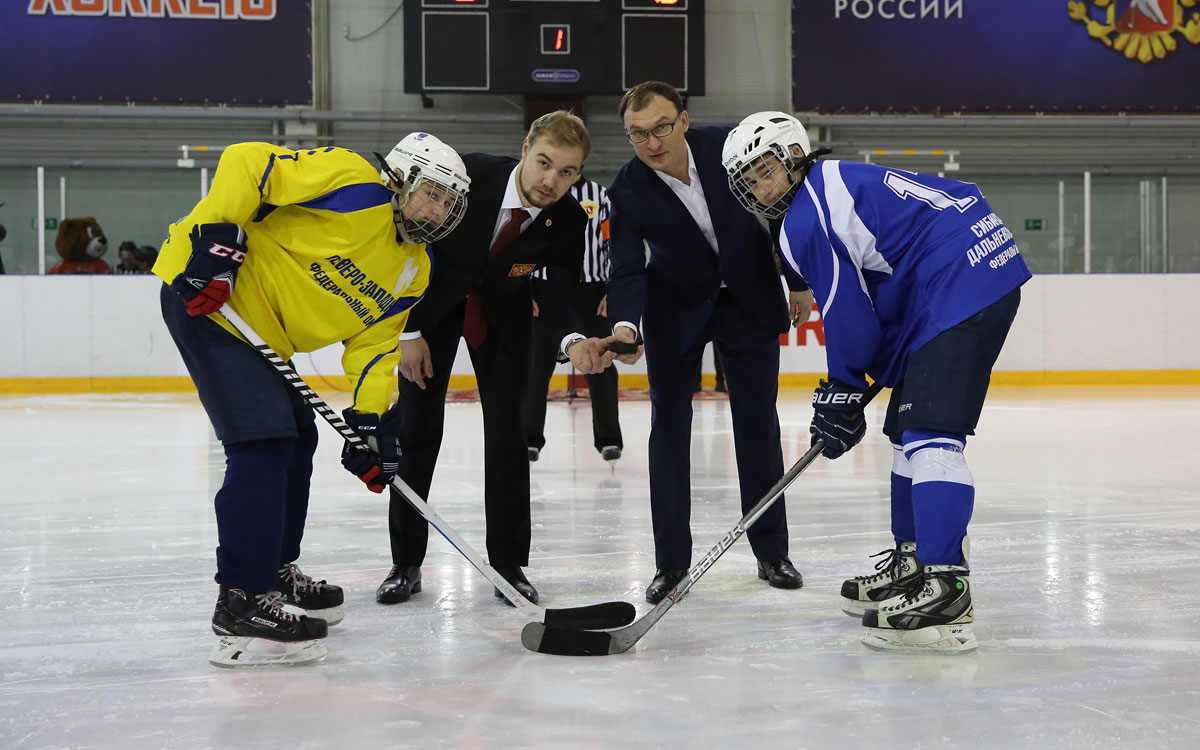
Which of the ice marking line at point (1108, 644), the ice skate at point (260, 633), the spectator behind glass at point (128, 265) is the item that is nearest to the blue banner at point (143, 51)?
the spectator behind glass at point (128, 265)

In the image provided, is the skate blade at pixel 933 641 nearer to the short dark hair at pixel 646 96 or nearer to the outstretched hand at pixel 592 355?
the outstretched hand at pixel 592 355

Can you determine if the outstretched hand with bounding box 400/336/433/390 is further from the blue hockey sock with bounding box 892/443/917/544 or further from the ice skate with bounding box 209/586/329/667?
the blue hockey sock with bounding box 892/443/917/544

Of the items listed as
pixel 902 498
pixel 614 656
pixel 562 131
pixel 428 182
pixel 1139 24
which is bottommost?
pixel 614 656

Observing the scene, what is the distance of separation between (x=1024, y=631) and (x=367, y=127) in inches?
382

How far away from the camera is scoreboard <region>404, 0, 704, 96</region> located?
9.58 m

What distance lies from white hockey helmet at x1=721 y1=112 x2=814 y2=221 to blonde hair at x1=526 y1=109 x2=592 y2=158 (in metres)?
0.30

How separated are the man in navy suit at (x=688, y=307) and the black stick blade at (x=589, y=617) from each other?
1.16ft

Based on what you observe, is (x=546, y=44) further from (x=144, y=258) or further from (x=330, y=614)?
(x=330, y=614)

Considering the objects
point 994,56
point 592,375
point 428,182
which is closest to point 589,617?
point 428,182

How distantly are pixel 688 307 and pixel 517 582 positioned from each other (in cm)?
74

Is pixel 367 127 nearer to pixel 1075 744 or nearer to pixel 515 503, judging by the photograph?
pixel 515 503

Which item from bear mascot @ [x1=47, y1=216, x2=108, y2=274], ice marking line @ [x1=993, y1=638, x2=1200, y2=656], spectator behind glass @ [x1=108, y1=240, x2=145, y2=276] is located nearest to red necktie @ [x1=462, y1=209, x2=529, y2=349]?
ice marking line @ [x1=993, y1=638, x2=1200, y2=656]

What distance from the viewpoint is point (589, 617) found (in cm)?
212

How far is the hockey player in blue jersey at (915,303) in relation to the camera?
79.4 inches
